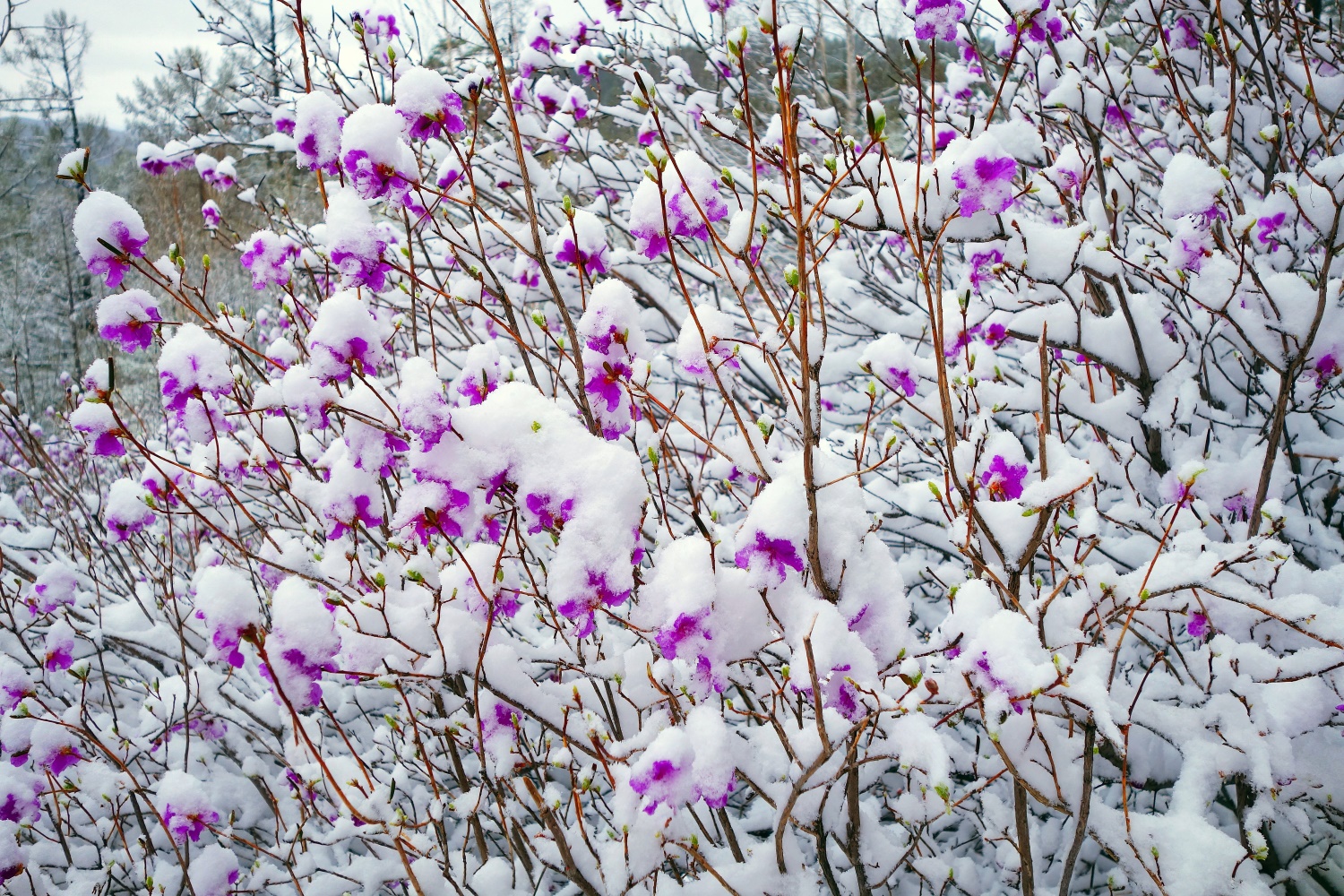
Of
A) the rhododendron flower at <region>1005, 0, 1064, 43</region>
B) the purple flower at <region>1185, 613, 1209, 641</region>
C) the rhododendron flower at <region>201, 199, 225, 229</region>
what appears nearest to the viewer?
the purple flower at <region>1185, 613, 1209, 641</region>

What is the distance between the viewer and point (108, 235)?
5.13 ft

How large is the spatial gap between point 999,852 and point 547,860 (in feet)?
3.98

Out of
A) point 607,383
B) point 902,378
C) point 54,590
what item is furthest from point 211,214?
point 902,378

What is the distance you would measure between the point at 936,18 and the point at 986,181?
0.50 meters

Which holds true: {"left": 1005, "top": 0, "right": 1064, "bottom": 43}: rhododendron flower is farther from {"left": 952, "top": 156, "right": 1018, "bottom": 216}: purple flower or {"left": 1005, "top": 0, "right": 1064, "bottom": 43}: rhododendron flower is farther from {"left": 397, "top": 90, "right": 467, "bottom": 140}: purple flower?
{"left": 397, "top": 90, "right": 467, "bottom": 140}: purple flower

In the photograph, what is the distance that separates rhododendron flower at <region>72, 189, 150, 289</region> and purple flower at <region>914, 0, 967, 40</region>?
68.8 inches

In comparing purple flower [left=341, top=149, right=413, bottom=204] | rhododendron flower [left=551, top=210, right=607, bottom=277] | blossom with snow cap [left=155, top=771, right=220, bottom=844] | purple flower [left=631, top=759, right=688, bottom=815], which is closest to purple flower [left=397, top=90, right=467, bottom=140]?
purple flower [left=341, top=149, right=413, bottom=204]

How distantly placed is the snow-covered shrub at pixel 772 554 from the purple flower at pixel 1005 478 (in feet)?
0.08

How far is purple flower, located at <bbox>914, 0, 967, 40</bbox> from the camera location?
1545 mm

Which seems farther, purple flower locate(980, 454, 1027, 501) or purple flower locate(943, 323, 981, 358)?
purple flower locate(943, 323, 981, 358)

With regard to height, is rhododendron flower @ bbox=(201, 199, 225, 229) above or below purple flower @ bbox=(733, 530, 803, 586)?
above

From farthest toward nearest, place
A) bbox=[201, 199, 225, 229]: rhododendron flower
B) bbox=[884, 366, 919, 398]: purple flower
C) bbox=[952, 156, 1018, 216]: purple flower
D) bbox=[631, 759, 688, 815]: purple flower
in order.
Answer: bbox=[201, 199, 225, 229]: rhododendron flower
bbox=[884, 366, 919, 398]: purple flower
bbox=[952, 156, 1018, 216]: purple flower
bbox=[631, 759, 688, 815]: purple flower

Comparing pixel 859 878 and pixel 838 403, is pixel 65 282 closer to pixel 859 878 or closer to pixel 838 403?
pixel 838 403

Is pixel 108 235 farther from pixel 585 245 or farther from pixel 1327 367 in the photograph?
pixel 1327 367
